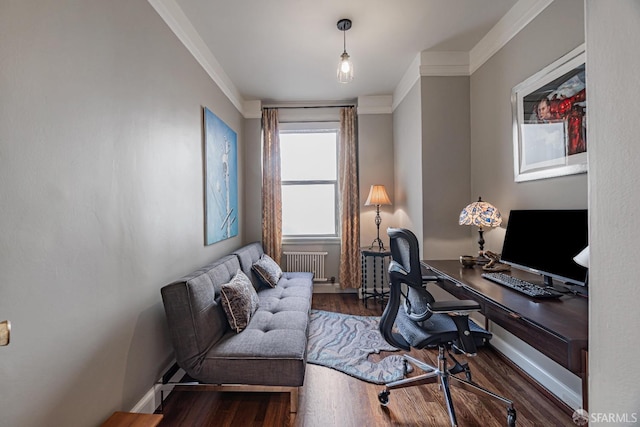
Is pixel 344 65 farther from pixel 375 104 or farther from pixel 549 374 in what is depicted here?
pixel 549 374

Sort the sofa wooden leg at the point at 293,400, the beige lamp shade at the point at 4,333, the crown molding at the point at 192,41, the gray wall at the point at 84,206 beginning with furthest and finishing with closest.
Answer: the crown molding at the point at 192,41, the sofa wooden leg at the point at 293,400, the gray wall at the point at 84,206, the beige lamp shade at the point at 4,333

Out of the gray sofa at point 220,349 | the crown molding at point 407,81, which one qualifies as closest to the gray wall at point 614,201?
the gray sofa at point 220,349

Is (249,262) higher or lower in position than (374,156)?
lower

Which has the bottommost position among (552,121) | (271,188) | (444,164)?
(271,188)

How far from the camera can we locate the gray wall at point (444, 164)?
9.05 feet

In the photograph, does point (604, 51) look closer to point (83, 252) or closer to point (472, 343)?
point (472, 343)

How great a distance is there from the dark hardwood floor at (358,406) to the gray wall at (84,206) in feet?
1.24

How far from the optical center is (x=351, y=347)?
250 cm

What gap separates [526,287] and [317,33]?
245 centimetres

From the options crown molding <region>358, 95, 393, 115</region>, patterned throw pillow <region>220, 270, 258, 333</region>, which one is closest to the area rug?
patterned throw pillow <region>220, 270, 258, 333</region>

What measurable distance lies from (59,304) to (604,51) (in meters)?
1.83

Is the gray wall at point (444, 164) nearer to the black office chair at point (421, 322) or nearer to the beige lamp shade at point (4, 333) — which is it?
the black office chair at point (421, 322)

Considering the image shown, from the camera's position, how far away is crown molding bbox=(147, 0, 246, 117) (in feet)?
6.22

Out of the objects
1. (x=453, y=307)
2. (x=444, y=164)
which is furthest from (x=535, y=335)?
(x=444, y=164)
